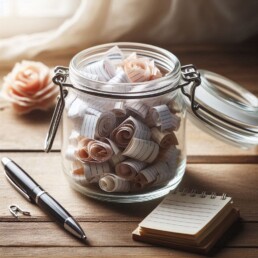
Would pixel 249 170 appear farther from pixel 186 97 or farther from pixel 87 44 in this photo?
pixel 87 44

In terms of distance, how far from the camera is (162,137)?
890 millimetres

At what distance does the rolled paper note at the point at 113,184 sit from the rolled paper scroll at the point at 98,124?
57mm

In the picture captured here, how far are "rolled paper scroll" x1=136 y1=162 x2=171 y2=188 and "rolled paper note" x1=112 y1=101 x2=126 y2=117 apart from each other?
0.08 metres

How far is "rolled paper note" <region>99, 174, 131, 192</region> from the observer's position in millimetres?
886

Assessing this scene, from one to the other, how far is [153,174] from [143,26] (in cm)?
64

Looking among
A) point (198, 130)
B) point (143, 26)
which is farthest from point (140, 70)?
point (143, 26)

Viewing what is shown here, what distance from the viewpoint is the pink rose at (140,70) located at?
36.5 inches

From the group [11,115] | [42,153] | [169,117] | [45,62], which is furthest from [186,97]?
[45,62]

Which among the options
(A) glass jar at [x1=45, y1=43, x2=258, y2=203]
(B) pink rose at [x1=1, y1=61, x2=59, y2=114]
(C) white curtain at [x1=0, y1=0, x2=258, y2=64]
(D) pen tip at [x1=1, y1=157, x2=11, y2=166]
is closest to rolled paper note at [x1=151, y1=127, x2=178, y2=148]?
(A) glass jar at [x1=45, y1=43, x2=258, y2=203]

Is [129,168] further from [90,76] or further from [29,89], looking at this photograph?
[29,89]

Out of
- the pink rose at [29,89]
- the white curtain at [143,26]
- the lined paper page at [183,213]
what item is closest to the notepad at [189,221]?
the lined paper page at [183,213]

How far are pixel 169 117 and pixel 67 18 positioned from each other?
0.66m

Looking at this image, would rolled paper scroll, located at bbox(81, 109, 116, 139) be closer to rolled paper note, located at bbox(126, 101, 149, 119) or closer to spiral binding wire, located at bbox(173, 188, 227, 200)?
rolled paper note, located at bbox(126, 101, 149, 119)

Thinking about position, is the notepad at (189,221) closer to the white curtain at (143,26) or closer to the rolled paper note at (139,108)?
the rolled paper note at (139,108)
